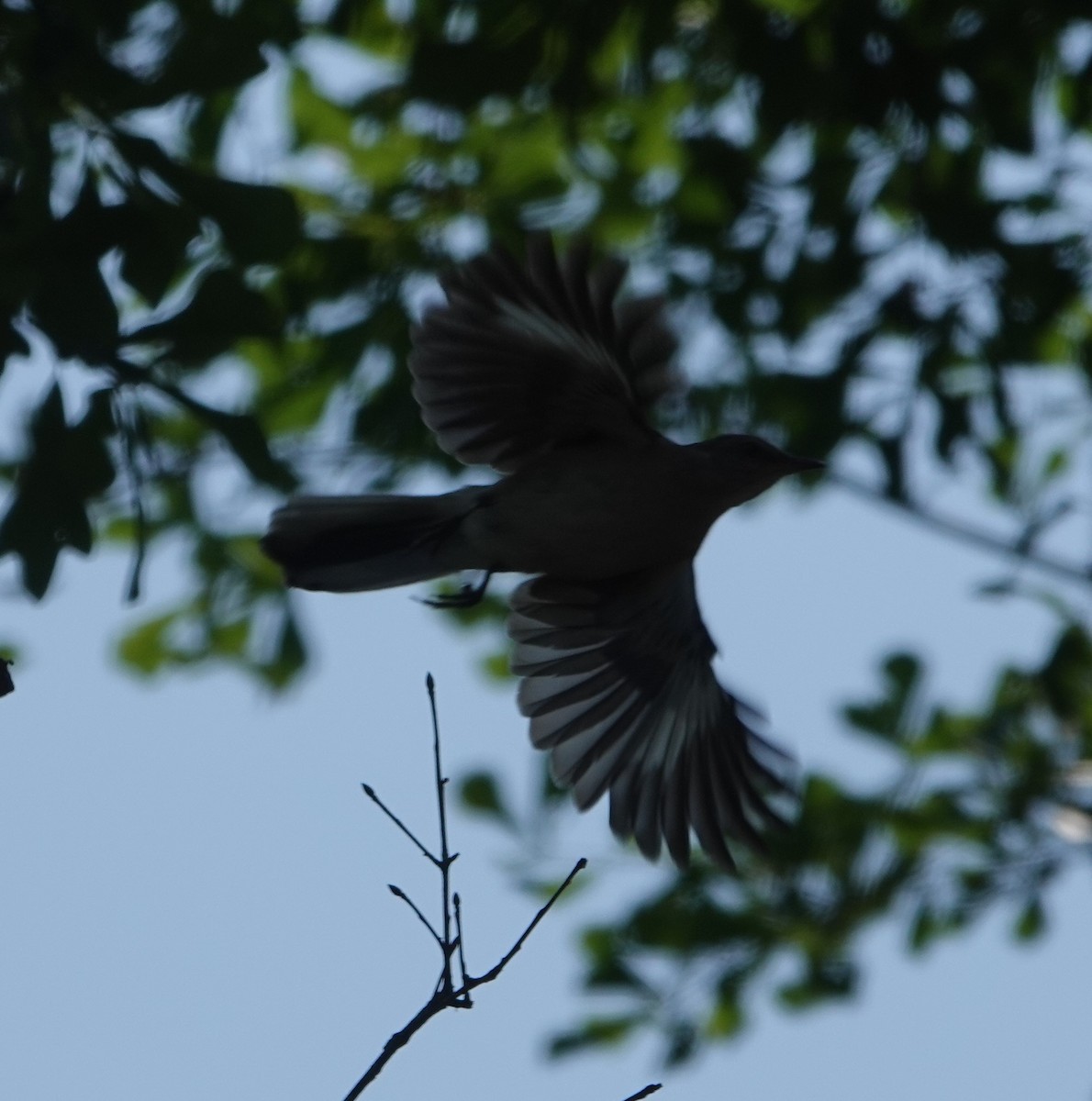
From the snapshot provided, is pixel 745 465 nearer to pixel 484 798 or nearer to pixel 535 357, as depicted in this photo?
pixel 535 357

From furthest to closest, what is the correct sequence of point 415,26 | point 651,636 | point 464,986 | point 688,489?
point 415,26, point 651,636, point 688,489, point 464,986

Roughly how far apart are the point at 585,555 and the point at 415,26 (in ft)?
8.31

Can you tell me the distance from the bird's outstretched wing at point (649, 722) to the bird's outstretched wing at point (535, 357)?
64cm

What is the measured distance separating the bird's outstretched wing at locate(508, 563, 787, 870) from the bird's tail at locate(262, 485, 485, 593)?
586 millimetres

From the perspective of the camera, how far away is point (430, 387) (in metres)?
4.25

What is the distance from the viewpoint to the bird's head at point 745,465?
14.0ft

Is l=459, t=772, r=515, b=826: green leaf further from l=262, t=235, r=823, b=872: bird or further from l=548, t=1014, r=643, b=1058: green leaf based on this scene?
l=262, t=235, r=823, b=872: bird

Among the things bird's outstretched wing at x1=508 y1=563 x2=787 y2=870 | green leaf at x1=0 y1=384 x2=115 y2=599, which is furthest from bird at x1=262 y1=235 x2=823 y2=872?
green leaf at x1=0 y1=384 x2=115 y2=599

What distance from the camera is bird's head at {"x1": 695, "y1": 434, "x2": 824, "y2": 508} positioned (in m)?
4.27

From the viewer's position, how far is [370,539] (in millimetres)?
4289

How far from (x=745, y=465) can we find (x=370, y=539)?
0.93 meters

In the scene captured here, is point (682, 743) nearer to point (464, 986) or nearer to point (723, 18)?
point (723, 18)

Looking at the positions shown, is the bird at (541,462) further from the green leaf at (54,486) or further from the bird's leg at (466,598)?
the green leaf at (54,486)

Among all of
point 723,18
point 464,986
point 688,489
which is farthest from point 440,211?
point 464,986
